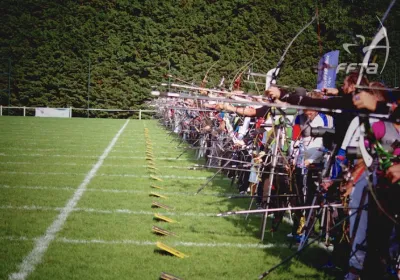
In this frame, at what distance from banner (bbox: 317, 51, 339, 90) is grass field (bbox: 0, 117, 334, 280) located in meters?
2.42

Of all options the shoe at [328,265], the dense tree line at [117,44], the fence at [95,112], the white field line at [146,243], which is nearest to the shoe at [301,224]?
the white field line at [146,243]

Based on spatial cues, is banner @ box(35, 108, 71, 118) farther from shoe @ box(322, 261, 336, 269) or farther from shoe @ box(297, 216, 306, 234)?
shoe @ box(322, 261, 336, 269)

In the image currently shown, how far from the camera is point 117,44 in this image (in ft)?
120

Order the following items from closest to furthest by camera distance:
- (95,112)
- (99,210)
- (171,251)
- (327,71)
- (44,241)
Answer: (171,251) → (44,241) → (99,210) → (327,71) → (95,112)

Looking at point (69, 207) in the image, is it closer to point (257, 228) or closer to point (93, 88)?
point (257, 228)

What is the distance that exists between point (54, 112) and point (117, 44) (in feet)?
22.3

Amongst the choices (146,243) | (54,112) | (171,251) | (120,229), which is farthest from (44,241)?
(54,112)

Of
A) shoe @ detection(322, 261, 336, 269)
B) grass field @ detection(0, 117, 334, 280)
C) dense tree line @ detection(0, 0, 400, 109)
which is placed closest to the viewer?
grass field @ detection(0, 117, 334, 280)

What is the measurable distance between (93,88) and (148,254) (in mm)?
32210

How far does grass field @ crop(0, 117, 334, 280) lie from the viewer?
4.86m

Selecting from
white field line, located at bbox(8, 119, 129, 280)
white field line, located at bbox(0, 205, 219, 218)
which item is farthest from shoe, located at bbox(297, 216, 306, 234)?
white field line, located at bbox(8, 119, 129, 280)

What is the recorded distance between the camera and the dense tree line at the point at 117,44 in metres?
35.3

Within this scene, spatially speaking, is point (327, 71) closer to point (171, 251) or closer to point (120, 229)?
point (120, 229)

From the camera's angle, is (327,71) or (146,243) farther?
(327,71)
